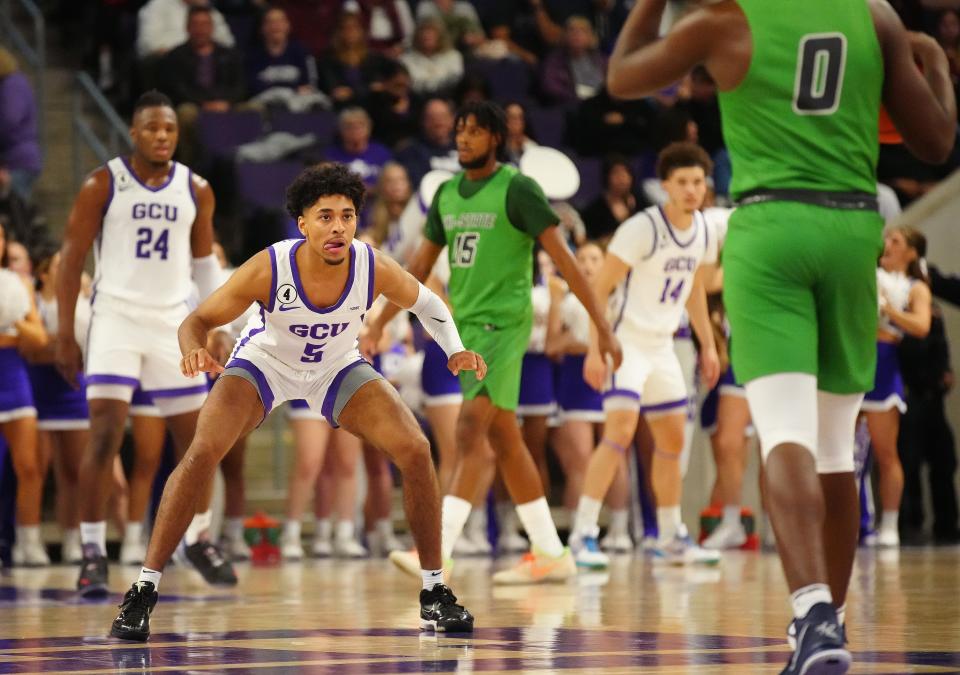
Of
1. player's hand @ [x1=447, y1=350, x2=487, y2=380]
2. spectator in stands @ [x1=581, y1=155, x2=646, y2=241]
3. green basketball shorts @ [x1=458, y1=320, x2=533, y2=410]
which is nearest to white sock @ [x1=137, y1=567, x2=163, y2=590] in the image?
player's hand @ [x1=447, y1=350, x2=487, y2=380]

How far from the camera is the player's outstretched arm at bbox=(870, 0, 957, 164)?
4.49 metres

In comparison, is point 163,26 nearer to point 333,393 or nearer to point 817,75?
Answer: point 333,393

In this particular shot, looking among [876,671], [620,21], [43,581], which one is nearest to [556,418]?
[43,581]

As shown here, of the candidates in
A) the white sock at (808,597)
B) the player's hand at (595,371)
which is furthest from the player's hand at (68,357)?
the white sock at (808,597)

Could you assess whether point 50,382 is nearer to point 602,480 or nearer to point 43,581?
point 43,581

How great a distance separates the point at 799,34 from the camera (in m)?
4.38

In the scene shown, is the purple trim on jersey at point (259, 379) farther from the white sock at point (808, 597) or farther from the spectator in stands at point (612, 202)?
the spectator in stands at point (612, 202)

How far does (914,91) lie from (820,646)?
4.86 ft

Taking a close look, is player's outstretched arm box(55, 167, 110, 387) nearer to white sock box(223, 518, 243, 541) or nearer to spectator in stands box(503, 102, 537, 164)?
white sock box(223, 518, 243, 541)

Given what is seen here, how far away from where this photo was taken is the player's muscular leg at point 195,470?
233 inches

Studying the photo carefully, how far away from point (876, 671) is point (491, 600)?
10.4ft

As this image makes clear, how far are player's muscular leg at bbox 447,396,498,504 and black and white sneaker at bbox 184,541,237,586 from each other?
1301mm

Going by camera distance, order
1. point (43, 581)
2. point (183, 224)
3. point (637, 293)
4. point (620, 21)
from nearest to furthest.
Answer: point (183, 224) < point (43, 581) < point (637, 293) < point (620, 21)

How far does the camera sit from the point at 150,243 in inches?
329
